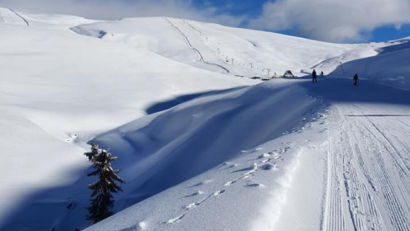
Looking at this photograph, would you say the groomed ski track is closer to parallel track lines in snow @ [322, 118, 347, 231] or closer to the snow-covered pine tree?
parallel track lines in snow @ [322, 118, 347, 231]

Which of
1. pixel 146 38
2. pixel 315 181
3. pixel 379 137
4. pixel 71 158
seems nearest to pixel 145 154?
pixel 71 158

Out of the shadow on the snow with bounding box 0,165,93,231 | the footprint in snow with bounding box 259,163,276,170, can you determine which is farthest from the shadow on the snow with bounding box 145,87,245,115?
the footprint in snow with bounding box 259,163,276,170

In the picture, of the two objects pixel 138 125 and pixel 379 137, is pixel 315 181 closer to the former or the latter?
pixel 379 137

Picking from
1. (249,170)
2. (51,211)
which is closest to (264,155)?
(249,170)

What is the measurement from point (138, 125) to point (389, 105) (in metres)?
21.1

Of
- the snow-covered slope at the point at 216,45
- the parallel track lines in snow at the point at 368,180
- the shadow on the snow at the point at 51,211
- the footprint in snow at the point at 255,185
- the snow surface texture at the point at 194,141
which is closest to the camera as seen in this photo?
the parallel track lines in snow at the point at 368,180

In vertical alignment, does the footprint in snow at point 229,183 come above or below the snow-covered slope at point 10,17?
below

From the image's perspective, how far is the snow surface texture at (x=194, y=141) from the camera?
16.2 feet

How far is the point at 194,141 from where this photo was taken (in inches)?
811

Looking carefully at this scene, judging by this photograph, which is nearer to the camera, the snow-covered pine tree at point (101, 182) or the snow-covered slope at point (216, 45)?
the snow-covered pine tree at point (101, 182)

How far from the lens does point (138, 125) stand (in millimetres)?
31172

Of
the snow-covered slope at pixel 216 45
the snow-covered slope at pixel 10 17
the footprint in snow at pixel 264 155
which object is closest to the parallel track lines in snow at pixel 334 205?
the footprint in snow at pixel 264 155

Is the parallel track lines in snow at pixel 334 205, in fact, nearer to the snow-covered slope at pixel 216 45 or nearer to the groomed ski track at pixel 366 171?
the groomed ski track at pixel 366 171

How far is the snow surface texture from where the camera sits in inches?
195
